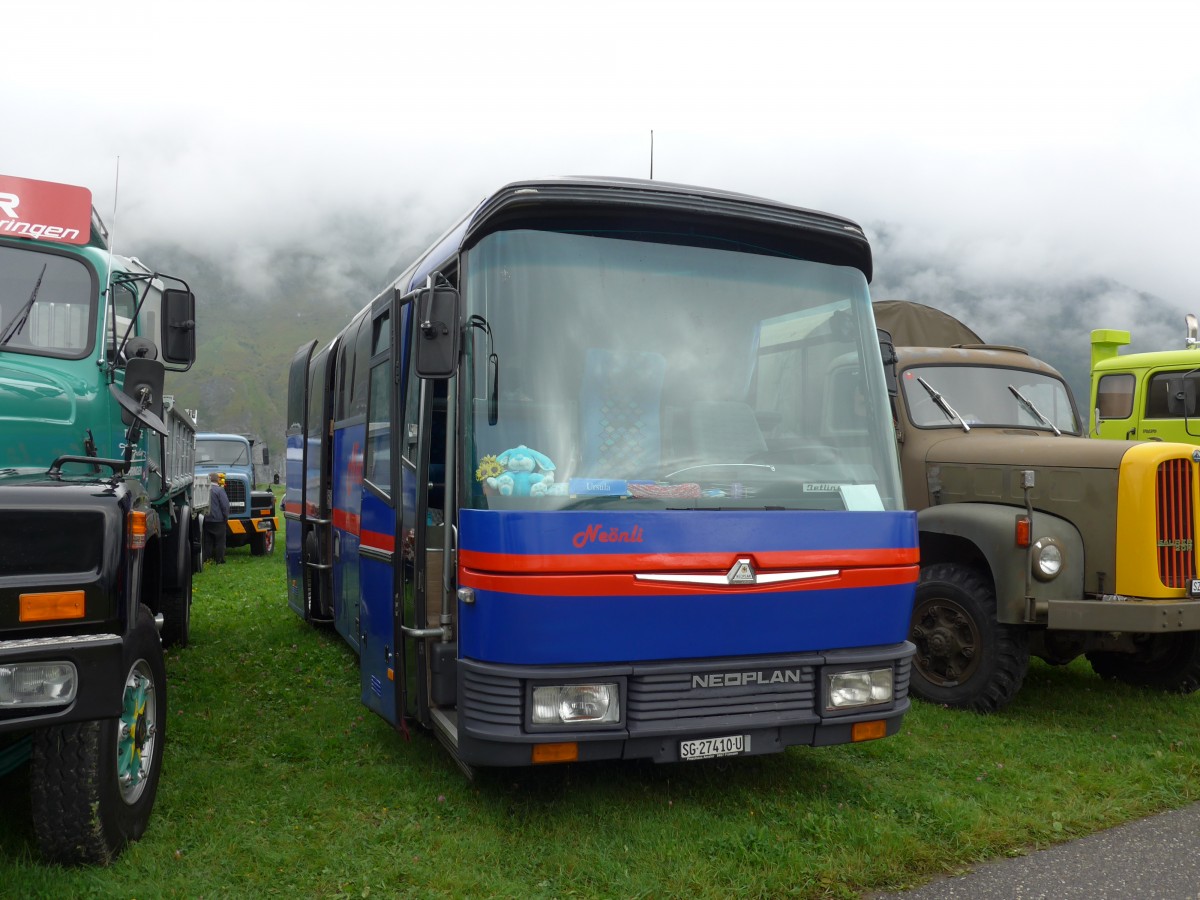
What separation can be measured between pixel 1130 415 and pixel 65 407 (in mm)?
9768

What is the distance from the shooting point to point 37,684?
336 centimetres

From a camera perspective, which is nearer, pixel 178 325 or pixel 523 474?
pixel 523 474

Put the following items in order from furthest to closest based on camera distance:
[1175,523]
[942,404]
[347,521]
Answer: [942,404], [347,521], [1175,523]

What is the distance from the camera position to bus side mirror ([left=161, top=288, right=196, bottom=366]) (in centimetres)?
550

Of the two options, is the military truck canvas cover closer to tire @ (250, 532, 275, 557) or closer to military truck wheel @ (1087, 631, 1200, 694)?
military truck wheel @ (1087, 631, 1200, 694)

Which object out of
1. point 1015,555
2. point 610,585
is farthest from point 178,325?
point 1015,555

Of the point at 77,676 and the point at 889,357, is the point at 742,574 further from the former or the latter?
the point at 889,357

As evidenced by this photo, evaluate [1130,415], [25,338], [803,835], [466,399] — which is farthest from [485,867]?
[1130,415]

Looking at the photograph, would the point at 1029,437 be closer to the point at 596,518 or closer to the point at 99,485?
the point at 596,518

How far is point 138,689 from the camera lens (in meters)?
4.18

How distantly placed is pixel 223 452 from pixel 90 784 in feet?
58.2

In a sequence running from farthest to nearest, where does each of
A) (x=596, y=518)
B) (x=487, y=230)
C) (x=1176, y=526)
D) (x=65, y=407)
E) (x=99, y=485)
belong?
(x=1176, y=526), (x=65, y=407), (x=487, y=230), (x=596, y=518), (x=99, y=485)

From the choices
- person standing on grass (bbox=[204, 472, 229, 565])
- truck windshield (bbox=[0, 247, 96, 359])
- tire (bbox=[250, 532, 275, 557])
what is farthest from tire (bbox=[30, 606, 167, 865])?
tire (bbox=[250, 532, 275, 557])

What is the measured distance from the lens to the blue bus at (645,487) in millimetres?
4145
